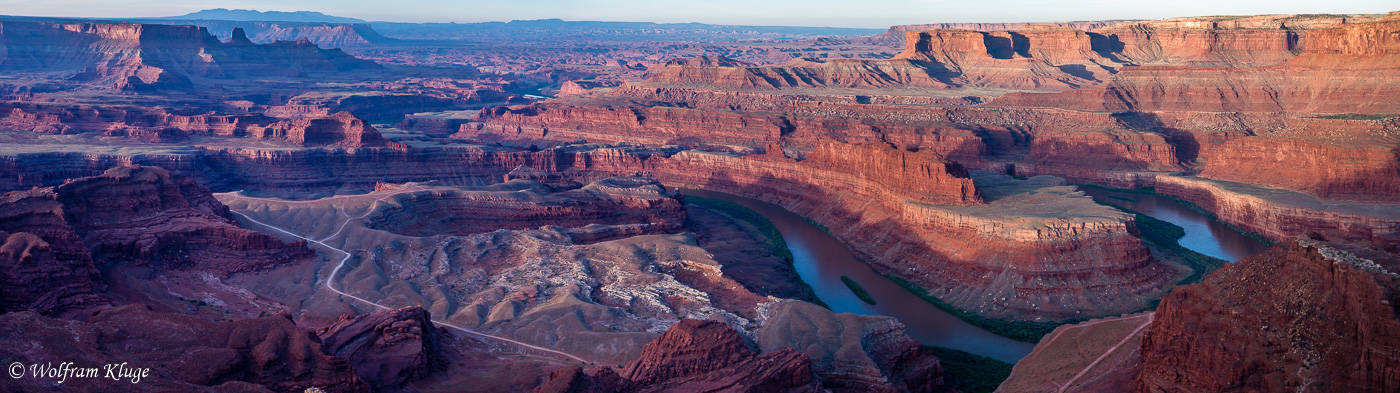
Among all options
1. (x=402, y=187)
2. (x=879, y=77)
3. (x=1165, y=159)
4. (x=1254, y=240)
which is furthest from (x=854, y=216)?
(x=879, y=77)

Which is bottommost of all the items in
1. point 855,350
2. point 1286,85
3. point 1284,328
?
point 855,350

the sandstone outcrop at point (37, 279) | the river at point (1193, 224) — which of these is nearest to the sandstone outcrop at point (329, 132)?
the sandstone outcrop at point (37, 279)

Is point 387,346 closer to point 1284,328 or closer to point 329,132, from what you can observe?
point 1284,328

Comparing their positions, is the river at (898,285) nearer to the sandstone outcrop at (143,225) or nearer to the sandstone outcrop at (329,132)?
the sandstone outcrop at (143,225)

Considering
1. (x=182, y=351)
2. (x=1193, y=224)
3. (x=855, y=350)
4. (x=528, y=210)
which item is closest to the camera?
(x=182, y=351)

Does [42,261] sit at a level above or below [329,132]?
above

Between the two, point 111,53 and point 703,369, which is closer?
point 703,369

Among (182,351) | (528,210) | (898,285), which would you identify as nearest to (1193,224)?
(898,285)

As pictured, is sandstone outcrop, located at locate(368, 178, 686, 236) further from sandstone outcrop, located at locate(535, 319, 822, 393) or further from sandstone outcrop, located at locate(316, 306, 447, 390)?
sandstone outcrop, located at locate(535, 319, 822, 393)
